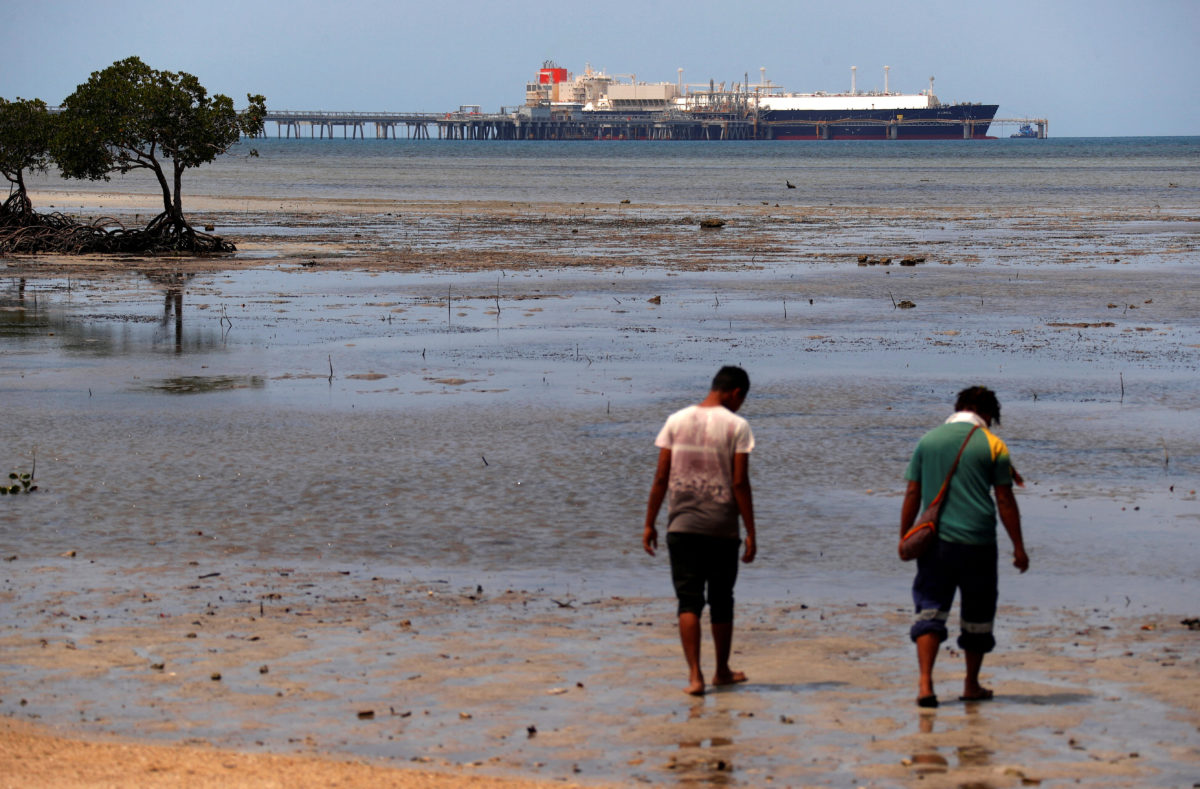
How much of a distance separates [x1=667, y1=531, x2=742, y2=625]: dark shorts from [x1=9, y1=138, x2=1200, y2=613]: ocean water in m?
1.94

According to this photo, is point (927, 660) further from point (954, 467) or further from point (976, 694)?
point (954, 467)

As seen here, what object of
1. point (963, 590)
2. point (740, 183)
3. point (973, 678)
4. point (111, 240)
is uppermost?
point (740, 183)

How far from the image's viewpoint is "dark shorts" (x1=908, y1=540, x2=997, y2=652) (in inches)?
273

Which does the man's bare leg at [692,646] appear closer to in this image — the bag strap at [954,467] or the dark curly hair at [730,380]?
the dark curly hair at [730,380]

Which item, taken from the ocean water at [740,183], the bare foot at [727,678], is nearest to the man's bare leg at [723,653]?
the bare foot at [727,678]

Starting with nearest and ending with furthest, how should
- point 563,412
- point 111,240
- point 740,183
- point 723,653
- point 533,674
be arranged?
point 723,653 < point 533,674 < point 563,412 < point 111,240 < point 740,183

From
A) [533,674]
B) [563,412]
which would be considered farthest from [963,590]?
[563,412]

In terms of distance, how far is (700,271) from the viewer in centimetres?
3167

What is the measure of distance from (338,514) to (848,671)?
4.86 meters

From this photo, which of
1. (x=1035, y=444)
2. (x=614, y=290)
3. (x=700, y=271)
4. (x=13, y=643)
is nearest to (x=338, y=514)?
(x=13, y=643)

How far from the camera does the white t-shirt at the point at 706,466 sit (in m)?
7.05

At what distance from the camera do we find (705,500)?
7.08 meters

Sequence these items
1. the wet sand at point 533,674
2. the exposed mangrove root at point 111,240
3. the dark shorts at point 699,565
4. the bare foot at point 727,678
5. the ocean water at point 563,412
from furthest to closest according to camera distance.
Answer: the exposed mangrove root at point 111,240
the ocean water at point 563,412
the bare foot at point 727,678
the dark shorts at point 699,565
the wet sand at point 533,674

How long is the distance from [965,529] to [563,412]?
28.6 feet
